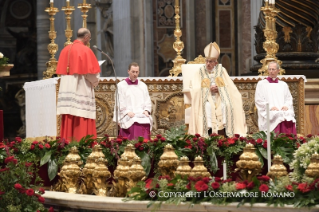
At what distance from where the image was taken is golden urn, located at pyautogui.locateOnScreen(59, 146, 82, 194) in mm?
7367

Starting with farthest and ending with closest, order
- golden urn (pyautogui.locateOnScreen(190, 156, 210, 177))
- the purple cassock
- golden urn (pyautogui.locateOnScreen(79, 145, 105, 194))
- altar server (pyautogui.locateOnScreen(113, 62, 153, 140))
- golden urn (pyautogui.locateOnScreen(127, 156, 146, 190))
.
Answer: the purple cassock → altar server (pyautogui.locateOnScreen(113, 62, 153, 140)) → golden urn (pyautogui.locateOnScreen(79, 145, 105, 194)) → golden urn (pyautogui.locateOnScreen(127, 156, 146, 190)) → golden urn (pyautogui.locateOnScreen(190, 156, 210, 177))

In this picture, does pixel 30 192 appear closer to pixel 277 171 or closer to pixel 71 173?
pixel 71 173

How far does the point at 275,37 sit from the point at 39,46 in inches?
392

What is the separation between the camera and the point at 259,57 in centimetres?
1405

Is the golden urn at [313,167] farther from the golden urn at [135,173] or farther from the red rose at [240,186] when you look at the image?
the golden urn at [135,173]

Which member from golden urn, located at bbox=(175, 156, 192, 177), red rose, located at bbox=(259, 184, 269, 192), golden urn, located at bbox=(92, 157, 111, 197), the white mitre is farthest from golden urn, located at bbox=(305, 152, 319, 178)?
the white mitre

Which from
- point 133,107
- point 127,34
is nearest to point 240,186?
point 133,107

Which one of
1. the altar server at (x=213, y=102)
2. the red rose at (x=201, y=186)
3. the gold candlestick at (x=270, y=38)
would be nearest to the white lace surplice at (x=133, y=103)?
the altar server at (x=213, y=102)

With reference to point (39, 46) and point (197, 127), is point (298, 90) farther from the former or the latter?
point (39, 46)

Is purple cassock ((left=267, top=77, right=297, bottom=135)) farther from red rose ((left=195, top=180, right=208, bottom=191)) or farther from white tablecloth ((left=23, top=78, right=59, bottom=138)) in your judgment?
red rose ((left=195, top=180, right=208, bottom=191))

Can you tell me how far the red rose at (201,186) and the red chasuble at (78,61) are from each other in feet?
16.6

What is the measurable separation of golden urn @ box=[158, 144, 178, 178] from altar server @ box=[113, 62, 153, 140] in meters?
4.52

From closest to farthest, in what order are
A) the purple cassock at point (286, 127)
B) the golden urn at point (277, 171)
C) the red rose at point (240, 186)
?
1. the red rose at point (240, 186)
2. the golden urn at point (277, 171)
3. the purple cassock at point (286, 127)

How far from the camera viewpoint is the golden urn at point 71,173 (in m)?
7.37
